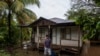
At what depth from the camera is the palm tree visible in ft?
86.1

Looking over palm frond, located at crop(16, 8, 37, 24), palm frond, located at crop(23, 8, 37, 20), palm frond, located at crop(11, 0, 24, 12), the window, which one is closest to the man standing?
the window

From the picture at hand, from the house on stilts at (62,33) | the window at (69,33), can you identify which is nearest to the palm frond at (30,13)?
the house on stilts at (62,33)

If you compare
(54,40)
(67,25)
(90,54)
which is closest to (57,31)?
(54,40)

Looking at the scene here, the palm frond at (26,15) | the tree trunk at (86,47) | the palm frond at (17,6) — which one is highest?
the palm frond at (17,6)

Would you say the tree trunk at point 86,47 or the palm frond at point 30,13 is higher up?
the palm frond at point 30,13

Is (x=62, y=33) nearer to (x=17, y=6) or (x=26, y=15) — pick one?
(x=26, y=15)

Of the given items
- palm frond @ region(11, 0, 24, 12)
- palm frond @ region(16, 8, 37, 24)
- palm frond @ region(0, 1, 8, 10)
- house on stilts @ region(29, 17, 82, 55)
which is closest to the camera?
house on stilts @ region(29, 17, 82, 55)

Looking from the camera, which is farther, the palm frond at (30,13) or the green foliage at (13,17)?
the palm frond at (30,13)

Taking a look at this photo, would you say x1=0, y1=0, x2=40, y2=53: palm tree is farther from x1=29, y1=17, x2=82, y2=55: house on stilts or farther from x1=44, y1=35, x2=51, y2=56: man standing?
x1=44, y1=35, x2=51, y2=56: man standing

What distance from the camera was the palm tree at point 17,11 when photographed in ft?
86.1

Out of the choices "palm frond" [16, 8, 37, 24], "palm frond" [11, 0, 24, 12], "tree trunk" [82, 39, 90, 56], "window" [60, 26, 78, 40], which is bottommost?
"tree trunk" [82, 39, 90, 56]

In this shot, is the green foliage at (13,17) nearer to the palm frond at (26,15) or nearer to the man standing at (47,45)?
the palm frond at (26,15)

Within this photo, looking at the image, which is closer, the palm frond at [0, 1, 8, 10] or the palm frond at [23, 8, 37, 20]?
the palm frond at [0, 1, 8, 10]

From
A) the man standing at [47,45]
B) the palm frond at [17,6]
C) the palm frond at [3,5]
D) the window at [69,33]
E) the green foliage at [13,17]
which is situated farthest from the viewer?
the green foliage at [13,17]
